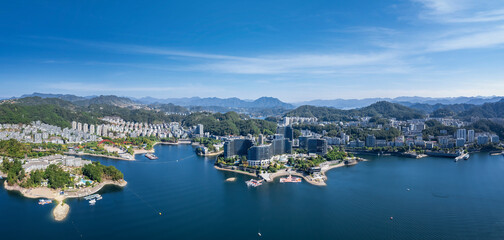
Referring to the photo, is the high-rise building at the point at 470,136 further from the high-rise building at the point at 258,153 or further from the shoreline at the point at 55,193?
the shoreline at the point at 55,193

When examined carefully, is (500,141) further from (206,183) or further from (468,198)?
(206,183)

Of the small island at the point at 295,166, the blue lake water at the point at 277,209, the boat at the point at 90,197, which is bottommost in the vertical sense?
the blue lake water at the point at 277,209

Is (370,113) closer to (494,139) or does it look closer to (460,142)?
(494,139)

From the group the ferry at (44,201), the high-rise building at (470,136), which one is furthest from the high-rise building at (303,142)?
the ferry at (44,201)

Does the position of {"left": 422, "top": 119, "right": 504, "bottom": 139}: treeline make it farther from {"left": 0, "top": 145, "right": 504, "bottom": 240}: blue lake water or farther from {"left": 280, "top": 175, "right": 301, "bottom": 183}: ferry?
{"left": 280, "top": 175, "right": 301, "bottom": 183}: ferry

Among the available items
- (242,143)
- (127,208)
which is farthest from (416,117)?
(127,208)

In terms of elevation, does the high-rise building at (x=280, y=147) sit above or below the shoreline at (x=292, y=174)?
above

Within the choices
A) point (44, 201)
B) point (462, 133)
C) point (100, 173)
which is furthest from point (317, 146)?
point (44, 201)
